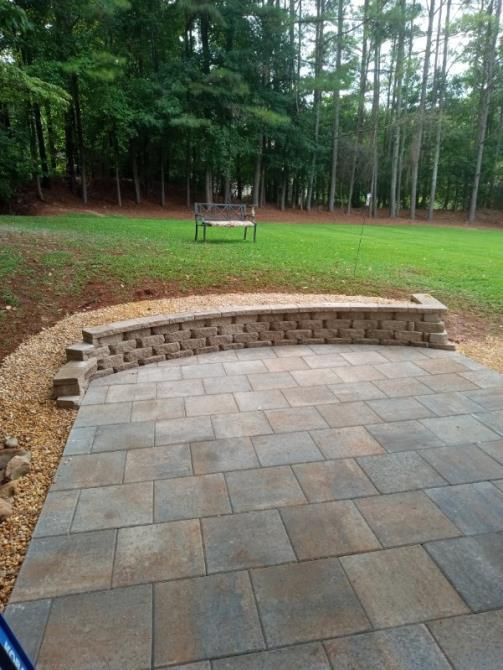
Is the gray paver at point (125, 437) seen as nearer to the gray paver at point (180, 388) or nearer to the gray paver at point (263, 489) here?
the gray paver at point (180, 388)

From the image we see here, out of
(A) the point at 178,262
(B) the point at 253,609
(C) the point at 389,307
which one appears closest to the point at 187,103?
(A) the point at 178,262

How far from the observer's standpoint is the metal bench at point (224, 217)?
909 cm

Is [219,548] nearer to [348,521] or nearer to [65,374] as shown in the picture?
[348,521]

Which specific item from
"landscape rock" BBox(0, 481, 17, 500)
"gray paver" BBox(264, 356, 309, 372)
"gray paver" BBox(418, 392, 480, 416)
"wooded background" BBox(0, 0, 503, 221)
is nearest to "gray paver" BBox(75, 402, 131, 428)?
"landscape rock" BBox(0, 481, 17, 500)

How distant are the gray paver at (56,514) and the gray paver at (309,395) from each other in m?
1.56

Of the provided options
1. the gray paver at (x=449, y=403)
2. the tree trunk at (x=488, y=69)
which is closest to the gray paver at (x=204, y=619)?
the gray paver at (x=449, y=403)

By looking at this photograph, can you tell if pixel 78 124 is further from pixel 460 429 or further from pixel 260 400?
pixel 460 429

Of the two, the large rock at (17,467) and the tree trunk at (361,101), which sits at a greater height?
the tree trunk at (361,101)

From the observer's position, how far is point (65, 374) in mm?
3092

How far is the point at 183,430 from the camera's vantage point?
2.68 m

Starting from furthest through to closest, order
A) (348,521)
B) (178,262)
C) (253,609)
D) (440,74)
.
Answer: (440,74) < (178,262) < (348,521) < (253,609)

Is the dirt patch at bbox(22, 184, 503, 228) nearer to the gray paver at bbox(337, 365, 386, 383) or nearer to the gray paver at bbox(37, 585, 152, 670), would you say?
the gray paver at bbox(337, 365, 386, 383)

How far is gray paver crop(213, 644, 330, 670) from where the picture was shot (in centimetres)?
129

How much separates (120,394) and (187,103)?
18.1 meters
